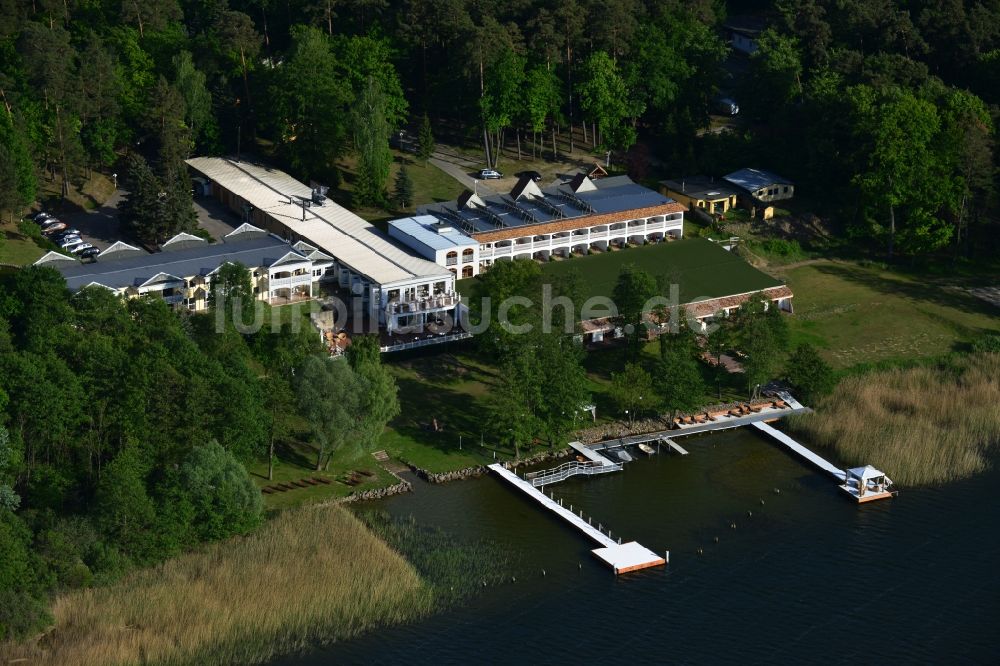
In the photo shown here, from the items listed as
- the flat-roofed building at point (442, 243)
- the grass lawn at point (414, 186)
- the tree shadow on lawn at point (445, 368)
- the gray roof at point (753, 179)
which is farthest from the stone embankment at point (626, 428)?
the gray roof at point (753, 179)

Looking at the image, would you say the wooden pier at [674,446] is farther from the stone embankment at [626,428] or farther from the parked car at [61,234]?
the parked car at [61,234]

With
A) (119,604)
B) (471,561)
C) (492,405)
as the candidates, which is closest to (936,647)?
(471,561)

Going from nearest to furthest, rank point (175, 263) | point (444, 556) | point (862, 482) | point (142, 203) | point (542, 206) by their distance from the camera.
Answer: point (444, 556)
point (862, 482)
point (175, 263)
point (142, 203)
point (542, 206)

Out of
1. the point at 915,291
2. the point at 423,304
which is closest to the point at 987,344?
the point at 915,291

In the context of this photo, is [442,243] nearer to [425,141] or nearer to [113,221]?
[425,141]

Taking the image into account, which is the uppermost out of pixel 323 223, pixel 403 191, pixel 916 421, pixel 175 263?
pixel 403 191
